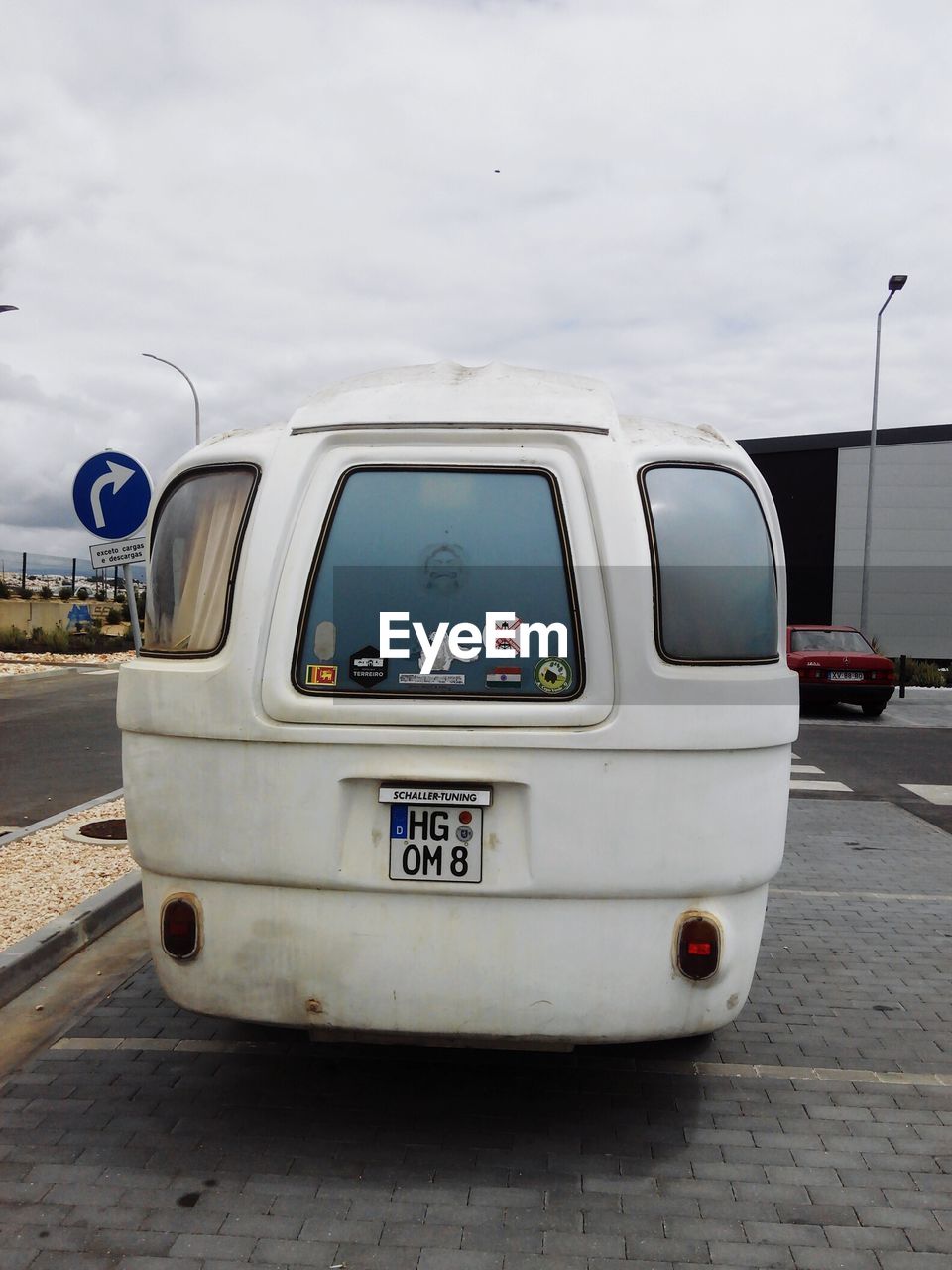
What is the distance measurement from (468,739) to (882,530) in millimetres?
36453

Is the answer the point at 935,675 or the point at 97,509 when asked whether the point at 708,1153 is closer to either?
the point at 97,509

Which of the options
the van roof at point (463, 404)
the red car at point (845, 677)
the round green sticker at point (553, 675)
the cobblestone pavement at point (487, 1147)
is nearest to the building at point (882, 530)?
the red car at point (845, 677)

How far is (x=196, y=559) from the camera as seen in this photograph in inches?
145

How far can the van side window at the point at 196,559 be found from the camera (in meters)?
3.59

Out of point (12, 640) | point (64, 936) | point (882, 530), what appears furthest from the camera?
point (882, 530)

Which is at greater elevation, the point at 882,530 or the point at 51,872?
the point at 882,530

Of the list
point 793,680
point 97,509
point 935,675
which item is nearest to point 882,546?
point 935,675

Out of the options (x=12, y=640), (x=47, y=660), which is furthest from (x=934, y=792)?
(x=12, y=640)

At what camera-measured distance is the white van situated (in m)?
3.39

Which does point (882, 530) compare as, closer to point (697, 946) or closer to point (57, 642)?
point (57, 642)

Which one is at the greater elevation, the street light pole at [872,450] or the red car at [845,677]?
the street light pole at [872,450]

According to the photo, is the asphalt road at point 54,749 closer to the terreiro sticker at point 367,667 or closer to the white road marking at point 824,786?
the terreiro sticker at point 367,667

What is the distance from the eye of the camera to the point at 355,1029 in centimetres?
351

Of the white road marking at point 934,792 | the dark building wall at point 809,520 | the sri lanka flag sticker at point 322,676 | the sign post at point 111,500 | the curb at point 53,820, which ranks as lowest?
the white road marking at point 934,792
